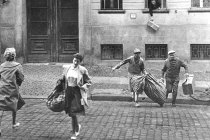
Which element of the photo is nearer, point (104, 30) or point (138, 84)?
point (138, 84)

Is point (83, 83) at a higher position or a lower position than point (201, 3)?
lower

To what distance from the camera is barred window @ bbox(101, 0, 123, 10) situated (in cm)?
1792

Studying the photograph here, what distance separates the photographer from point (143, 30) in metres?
17.7

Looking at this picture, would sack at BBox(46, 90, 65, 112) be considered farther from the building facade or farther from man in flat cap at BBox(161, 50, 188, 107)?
the building facade

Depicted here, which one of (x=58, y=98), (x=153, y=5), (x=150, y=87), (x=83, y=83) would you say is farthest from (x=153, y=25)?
(x=58, y=98)

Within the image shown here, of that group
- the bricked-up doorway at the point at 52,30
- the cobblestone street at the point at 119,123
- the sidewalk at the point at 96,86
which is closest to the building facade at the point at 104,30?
the bricked-up doorway at the point at 52,30

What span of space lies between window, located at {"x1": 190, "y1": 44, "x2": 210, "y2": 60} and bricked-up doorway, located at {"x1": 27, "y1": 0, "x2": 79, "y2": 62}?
511 cm

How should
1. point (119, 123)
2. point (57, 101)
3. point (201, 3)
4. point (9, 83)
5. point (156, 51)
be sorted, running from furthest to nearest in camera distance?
point (156, 51) → point (201, 3) → point (119, 123) → point (9, 83) → point (57, 101)

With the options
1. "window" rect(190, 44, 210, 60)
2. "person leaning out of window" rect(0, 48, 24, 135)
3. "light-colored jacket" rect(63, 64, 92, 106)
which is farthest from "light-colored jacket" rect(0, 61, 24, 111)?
"window" rect(190, 44, 210, 60)

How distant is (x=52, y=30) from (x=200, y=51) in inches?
258

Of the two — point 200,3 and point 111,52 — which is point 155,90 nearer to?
point 111,52

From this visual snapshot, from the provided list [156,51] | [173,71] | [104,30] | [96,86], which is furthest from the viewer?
→ [156,51]

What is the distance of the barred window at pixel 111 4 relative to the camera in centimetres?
1792

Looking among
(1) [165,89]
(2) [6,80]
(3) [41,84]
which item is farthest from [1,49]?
(2) [6,80]
